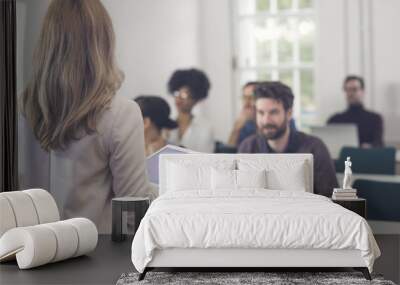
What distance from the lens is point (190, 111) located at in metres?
7.44

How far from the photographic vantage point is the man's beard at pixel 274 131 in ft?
24.1

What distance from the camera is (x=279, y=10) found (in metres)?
7.40

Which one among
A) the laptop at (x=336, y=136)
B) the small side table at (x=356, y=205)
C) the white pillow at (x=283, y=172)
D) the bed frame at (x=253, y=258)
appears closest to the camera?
the bed frame at (x=253, y=258)

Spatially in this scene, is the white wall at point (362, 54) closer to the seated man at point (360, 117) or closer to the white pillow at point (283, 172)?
the seated man at point (360, 117)

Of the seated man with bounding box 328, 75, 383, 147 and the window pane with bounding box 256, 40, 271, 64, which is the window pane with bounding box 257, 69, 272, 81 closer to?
the window pane with bounding box 256, 40, 271, 64

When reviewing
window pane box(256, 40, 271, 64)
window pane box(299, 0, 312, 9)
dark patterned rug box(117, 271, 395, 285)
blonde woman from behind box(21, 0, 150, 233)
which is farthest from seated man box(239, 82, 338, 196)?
dark patterned rug box(117, 271, 395, 285)

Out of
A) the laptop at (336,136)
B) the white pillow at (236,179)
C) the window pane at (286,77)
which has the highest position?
the window pane at (286,77)

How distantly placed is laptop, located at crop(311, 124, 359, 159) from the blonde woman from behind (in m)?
1.95

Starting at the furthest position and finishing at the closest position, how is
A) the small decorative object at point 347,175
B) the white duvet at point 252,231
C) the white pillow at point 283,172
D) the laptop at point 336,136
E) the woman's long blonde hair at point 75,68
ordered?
the woman's long blonde hair at point 75,68, the laptop at point 336,136, the small decorative object at point 347,175, the white pillow at point 283,172, the white duvet at point 252,231

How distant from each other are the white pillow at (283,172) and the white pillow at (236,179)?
0.13 m

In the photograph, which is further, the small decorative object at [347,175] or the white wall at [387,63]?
the white wall at [387,63]

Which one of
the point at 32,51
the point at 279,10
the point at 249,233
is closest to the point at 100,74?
the point at 32,51

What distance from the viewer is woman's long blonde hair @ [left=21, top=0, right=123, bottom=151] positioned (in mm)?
7547

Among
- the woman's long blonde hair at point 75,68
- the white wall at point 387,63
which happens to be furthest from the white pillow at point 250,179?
the woman's long blonde hair at point 75,68
